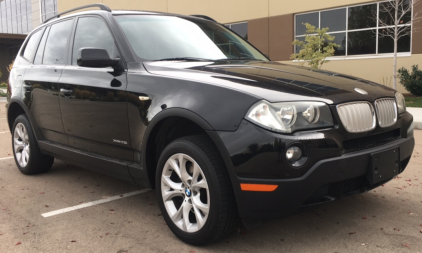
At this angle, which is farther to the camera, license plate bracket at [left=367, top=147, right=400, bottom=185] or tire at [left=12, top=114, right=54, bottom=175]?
tire at [left=12, top=114, right=54, bottom=175]

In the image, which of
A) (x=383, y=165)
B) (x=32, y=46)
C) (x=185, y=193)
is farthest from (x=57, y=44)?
(x=383, y=165)

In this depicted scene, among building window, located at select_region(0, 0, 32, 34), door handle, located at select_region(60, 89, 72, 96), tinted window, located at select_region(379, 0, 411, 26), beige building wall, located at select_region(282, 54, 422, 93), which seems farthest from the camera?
building window, located at select_region(0, 0, 32, 34)

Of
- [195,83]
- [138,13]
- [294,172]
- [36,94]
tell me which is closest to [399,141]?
[294,172]

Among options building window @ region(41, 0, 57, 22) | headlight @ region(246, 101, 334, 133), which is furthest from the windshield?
building window @ region(41, 0, 57, 22)

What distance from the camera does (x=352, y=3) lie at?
15.9m

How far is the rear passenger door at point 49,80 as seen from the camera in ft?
14.2

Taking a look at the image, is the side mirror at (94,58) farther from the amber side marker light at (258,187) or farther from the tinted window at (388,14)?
the tinted window at (388,14)

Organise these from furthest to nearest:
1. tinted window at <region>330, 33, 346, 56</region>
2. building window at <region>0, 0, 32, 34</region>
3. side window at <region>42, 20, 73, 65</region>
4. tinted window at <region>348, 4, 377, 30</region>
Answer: building window at <region>0, 0, 32, 34</region> → tinted window at <region>330, 33, 346, 56</region> → tinted window at <region>348, 4, 377, 30</region> → side window at <region>42, 20, 73, 65</region>

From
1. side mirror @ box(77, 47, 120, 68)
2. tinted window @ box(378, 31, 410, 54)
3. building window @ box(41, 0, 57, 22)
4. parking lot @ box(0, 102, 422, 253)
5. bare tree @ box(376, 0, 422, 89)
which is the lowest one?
parking lot @ box(0, 102, 422, 253)

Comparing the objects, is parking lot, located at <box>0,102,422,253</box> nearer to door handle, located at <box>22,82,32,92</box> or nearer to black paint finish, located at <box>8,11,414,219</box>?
black paint finish, located at <box>8,11,414,219</box>

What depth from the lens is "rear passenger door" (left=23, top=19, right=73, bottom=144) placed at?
432 cm

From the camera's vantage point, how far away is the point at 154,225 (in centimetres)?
343

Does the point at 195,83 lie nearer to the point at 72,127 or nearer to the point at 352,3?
the point at 72,127

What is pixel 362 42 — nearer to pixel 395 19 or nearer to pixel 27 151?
pixel 395 19
